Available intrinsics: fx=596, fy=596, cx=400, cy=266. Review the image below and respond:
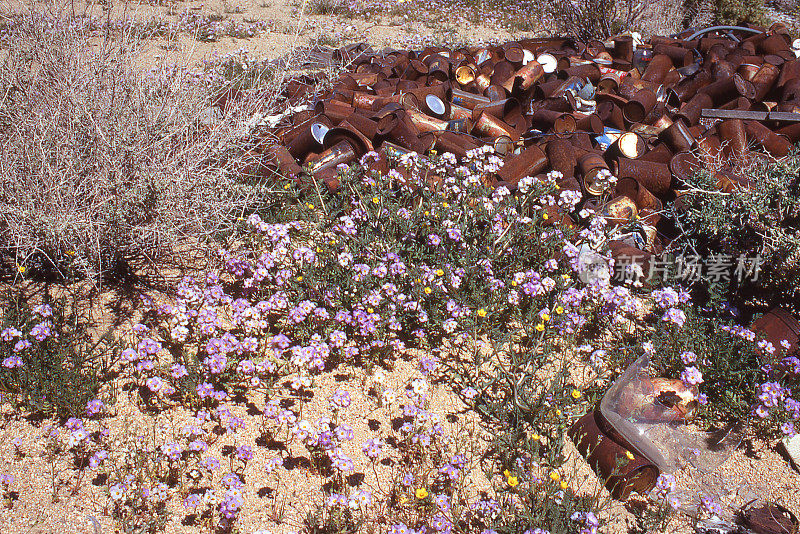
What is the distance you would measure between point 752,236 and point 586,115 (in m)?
1.95

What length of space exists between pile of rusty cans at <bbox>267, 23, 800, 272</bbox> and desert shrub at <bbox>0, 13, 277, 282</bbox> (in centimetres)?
79

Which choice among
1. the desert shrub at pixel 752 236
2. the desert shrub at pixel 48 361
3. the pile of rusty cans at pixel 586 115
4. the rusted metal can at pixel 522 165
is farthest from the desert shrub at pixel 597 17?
the desert shrub at pixel 48 361

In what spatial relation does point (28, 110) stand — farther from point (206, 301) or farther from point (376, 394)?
point (376, 394)

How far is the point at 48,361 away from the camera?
274 cm

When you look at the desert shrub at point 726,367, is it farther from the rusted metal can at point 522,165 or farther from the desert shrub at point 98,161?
the desert shrub at point 98,161

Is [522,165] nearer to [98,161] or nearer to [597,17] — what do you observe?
[98,161]

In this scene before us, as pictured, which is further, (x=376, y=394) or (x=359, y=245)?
(x=359, y=245)

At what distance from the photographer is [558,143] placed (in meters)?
4.47

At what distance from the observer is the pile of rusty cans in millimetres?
4309

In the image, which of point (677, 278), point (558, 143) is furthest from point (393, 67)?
point (677, 278)

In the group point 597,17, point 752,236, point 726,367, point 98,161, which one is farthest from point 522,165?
point 597,17

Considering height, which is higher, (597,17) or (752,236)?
(752,236)

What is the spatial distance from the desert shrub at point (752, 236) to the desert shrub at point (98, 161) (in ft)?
9.24

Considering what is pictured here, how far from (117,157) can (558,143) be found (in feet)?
9.87
